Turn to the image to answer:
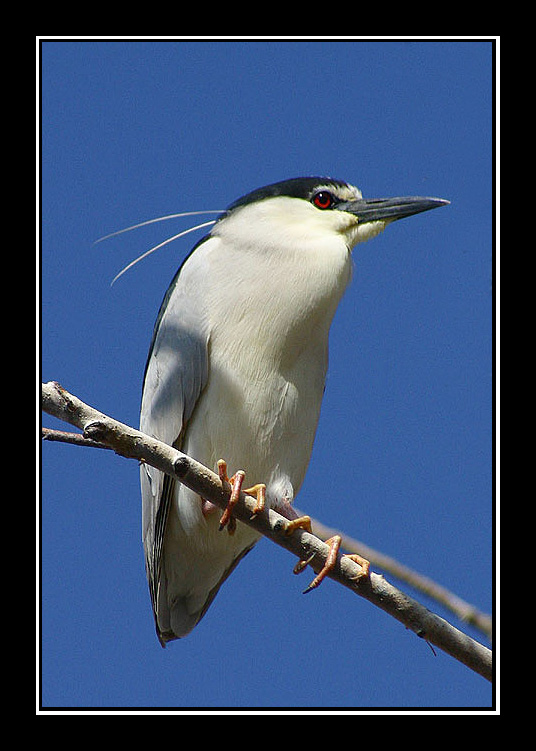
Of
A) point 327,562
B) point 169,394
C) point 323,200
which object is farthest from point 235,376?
point 323,200

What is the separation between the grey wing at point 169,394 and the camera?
3.21 meters

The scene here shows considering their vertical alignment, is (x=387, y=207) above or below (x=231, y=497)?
above

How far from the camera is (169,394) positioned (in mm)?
3264

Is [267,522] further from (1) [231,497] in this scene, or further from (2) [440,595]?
(2) [440,595]

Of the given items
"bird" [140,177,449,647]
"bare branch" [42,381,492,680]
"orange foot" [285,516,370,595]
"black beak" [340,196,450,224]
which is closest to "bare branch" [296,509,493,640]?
"bare branch" [42,381,492,680]

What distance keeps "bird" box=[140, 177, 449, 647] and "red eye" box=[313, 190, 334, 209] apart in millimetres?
36

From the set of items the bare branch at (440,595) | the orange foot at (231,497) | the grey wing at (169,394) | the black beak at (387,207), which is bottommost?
the bare branch at (440,595)

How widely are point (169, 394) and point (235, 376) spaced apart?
31 centimetres

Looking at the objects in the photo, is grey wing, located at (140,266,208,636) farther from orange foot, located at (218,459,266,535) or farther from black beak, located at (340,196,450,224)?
black beak, located at (340,196,450,224)

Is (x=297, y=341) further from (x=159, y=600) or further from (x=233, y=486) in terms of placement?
(x=159, y=600)

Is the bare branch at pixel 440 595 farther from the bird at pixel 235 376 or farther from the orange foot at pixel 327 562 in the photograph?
the bird at pixel 235 376

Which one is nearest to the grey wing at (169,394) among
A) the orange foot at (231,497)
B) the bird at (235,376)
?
the bird at (235,376)

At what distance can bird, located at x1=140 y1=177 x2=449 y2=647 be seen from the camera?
3.15 metres

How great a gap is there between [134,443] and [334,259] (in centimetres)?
164
